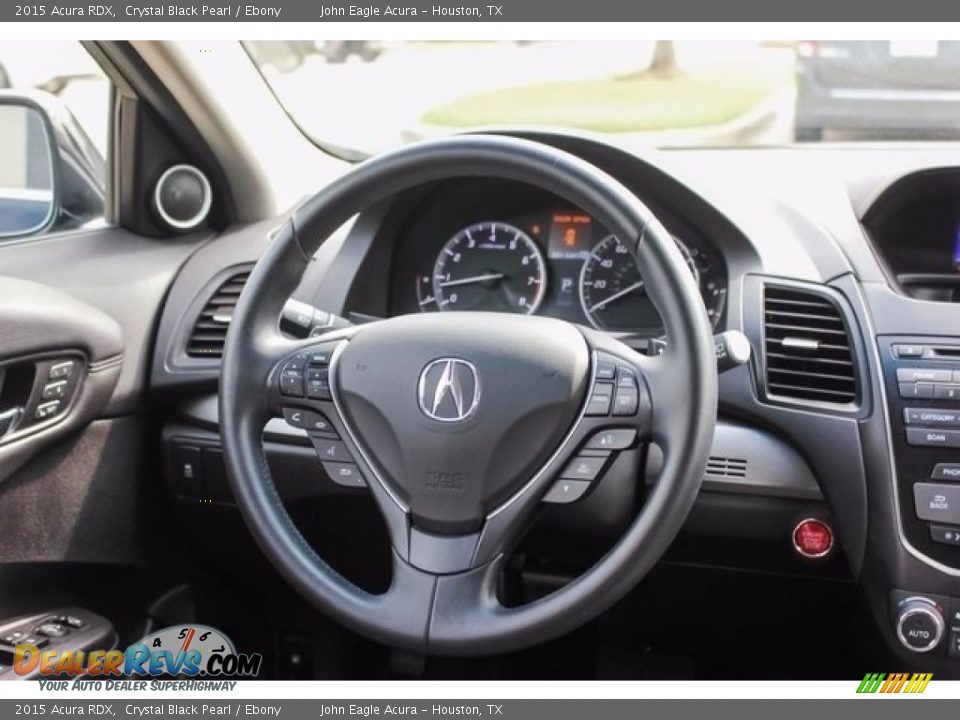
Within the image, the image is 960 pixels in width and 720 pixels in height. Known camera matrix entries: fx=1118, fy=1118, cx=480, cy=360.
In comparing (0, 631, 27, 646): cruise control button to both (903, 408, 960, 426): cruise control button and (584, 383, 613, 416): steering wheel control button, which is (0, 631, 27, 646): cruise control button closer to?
(584, 383, 613, 416): steering wheel control button

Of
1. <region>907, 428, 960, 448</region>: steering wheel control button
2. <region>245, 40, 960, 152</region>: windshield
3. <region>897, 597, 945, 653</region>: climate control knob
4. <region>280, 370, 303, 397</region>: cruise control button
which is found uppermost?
<region>245, 40, 960, 152</region>: windshield

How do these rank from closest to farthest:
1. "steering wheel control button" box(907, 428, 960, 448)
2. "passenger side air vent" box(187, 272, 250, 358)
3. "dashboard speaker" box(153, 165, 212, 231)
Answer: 1. "steering wheel control button" box(907, 428, 960, 448)
2. "passenger side air vent" box(187, 272, 250, 358)
3. "dashboard speaker" box(153, 165, 212, 231)

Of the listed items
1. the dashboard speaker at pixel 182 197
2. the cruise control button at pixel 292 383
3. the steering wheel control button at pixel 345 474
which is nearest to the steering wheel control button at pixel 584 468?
the steering wheel control button at pixel 345 474

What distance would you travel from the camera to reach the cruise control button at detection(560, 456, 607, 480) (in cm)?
150

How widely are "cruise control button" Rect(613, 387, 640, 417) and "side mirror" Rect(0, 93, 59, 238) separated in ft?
4.71

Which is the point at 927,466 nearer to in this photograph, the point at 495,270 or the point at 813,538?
the point at 813,538

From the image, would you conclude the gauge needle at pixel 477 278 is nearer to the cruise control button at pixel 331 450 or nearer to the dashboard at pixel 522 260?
the dashboard at pixel 522 260

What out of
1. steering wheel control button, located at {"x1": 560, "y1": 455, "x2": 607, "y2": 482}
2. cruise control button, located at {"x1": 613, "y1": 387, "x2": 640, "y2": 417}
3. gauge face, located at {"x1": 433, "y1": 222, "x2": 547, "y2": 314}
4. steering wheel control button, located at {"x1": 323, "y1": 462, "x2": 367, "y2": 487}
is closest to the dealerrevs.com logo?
steering wheel control button, located at {"x1": 323, "y1": 462, "x2": 367, "y2": 487}

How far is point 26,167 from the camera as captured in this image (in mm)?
2410

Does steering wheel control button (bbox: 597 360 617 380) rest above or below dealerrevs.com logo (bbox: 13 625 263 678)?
above

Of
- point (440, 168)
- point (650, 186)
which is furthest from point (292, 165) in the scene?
point (440, 168)

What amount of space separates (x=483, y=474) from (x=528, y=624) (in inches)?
8.2

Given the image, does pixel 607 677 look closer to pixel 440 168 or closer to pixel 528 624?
pixel 528 624

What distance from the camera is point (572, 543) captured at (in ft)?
6.34
